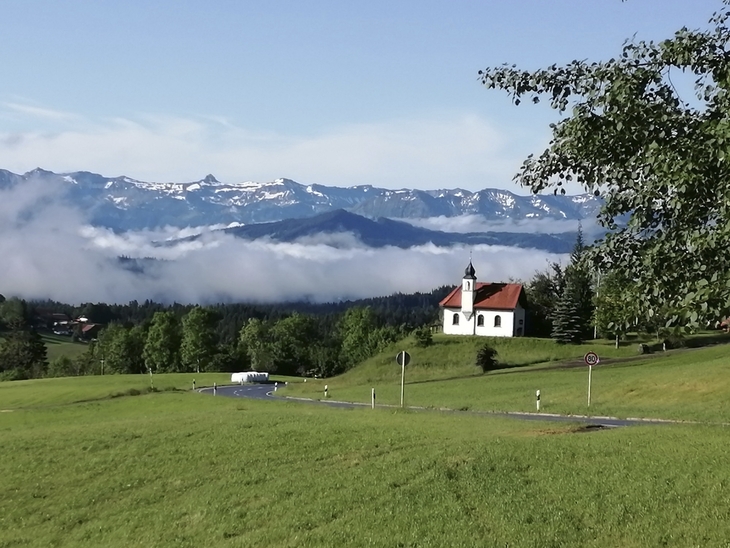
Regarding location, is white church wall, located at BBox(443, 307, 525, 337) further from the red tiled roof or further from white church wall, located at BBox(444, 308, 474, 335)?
the red tiled roof

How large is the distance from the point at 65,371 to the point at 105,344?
361 inches

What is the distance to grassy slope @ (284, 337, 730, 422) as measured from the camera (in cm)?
3834

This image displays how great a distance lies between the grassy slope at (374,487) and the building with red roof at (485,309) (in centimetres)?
7189

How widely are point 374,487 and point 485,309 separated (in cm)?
8557

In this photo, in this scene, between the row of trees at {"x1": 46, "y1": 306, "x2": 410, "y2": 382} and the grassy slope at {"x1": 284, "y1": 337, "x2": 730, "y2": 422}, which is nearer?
the grassy slope at {"x1": 284, "y1": 337, "x2": 730, "y2": 422}

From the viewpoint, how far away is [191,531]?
55.8ft

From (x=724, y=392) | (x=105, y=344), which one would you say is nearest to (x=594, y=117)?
(x=724, y=392)

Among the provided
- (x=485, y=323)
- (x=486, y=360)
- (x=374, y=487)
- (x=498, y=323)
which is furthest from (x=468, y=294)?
(x=374, y=487)

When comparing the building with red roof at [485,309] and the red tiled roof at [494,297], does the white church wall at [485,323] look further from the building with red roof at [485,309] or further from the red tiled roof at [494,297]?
the red tiled roof at [494,297]

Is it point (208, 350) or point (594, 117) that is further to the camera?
point (208, 350)

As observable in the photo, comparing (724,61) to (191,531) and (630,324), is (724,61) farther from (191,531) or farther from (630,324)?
(191,531)

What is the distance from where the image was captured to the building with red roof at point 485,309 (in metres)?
101

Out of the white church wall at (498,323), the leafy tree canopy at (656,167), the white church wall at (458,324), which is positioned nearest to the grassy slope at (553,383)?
the white church wall at (498,323)

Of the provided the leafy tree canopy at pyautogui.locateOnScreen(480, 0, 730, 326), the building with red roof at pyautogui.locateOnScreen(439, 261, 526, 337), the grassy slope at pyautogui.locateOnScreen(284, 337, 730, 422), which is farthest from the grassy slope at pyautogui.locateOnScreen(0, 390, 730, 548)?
the building with red roof at pyautogui.locateOnScreen(439, 261, 526, 337)
